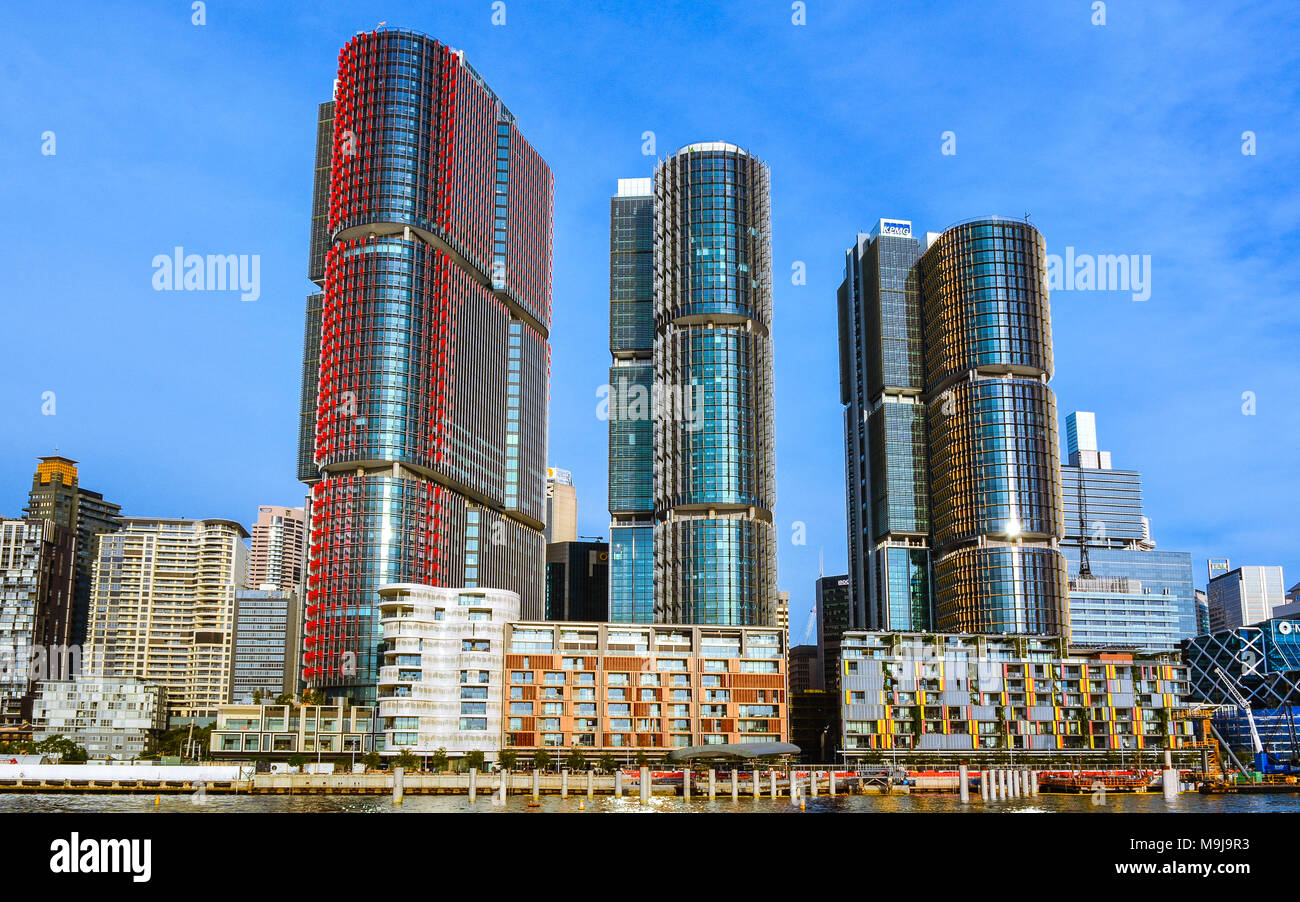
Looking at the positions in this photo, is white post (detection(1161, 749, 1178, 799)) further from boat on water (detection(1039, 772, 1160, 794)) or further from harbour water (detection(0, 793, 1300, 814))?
boat on water (detection(1039, 772, 1160, 794))

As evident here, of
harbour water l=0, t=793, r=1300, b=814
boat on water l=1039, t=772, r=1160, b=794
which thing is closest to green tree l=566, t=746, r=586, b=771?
harbour water l=0, t=793, r=1300, b=814

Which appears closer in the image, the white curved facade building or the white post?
the white post

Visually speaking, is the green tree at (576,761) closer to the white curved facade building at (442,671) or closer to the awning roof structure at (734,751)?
the white curved facade building at (442,671)

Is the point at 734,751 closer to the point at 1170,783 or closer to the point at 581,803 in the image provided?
the point at 581,803

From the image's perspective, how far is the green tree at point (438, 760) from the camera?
182 meters

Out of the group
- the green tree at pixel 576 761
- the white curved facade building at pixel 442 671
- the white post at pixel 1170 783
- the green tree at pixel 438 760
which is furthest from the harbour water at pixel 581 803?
the white curved facade building at pixel 442 671

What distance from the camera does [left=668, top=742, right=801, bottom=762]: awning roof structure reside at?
180875 mm

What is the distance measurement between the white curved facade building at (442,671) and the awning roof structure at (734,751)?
30.1 meters

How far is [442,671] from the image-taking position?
625 feet

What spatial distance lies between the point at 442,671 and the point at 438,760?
1428 cm

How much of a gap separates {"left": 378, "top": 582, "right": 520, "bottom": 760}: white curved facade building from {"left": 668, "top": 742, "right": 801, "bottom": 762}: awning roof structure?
30.1 m
